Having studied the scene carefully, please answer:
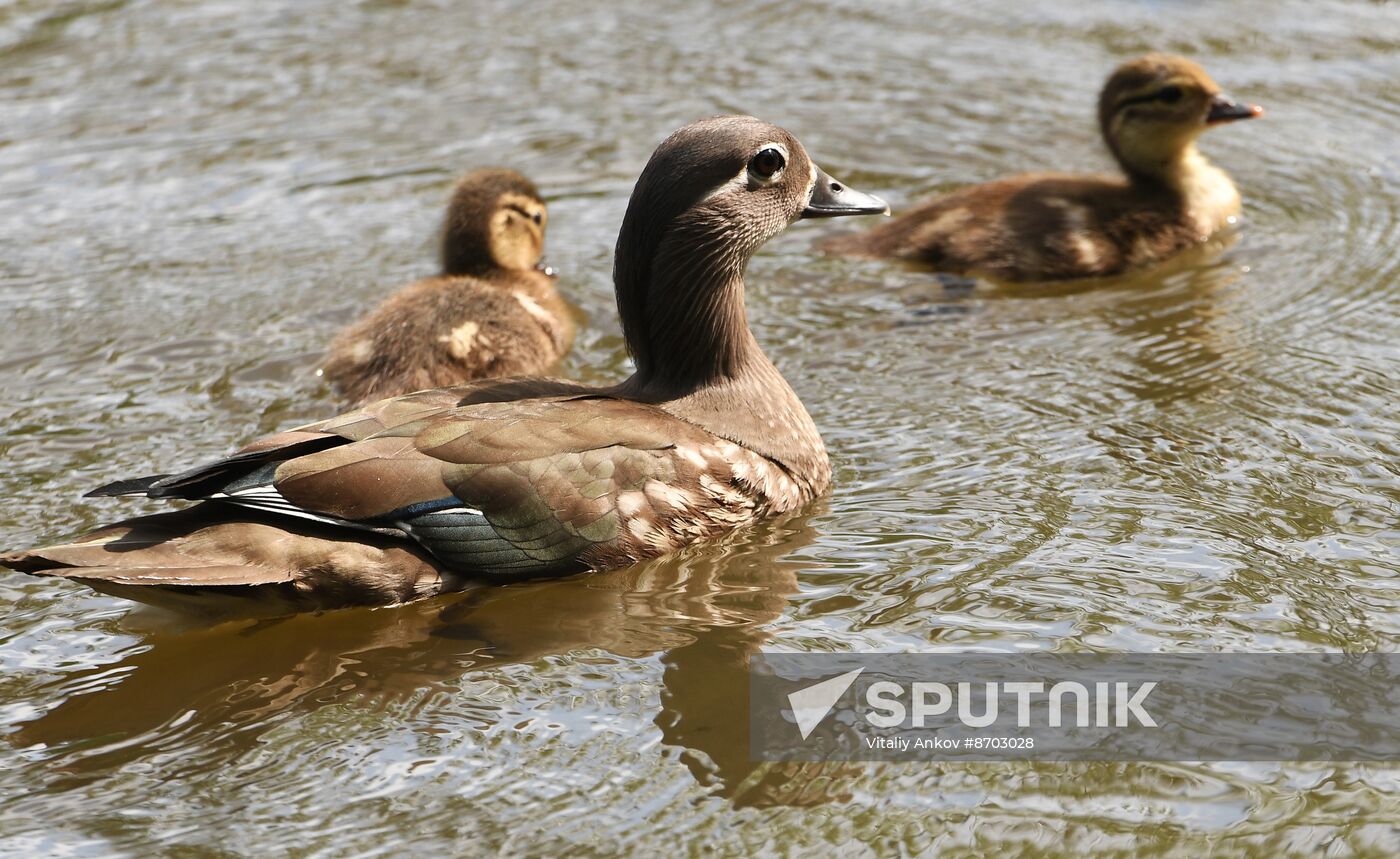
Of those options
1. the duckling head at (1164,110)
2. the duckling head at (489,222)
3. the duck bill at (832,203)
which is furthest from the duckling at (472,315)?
the duckling head at (1164,110)

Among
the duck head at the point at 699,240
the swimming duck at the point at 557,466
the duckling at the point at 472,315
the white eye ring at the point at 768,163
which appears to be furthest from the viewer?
the duckling at the point at 472,315

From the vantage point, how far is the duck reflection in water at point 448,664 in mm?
4418

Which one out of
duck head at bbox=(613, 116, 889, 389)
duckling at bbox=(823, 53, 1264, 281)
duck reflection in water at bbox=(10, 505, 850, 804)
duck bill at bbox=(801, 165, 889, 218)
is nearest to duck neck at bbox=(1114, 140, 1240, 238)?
duckling at bbox=(823, 53, 1264, 281)

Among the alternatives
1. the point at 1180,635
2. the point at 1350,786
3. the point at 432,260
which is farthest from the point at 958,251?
the point at 1350,786

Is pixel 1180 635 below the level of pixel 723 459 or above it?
below

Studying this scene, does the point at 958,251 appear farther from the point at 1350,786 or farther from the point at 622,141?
the point at 1350,786

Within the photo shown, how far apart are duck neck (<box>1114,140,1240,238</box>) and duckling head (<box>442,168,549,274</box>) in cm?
287

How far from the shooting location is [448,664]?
484cm

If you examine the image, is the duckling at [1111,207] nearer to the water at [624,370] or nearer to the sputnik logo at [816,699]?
the water at [624,370]

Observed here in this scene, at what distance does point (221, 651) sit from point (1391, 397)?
4.21 metres

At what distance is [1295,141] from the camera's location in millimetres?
8867

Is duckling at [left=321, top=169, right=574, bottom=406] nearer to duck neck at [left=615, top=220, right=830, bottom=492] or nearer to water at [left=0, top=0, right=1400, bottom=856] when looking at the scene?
water at [left=0, top=0, right=1400, bottom=856]

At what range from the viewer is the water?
4.20 m

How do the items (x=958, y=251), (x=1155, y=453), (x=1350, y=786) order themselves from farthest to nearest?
(x=958, y=251)
(x=1155, y=453)
(x=1350, y=786)
